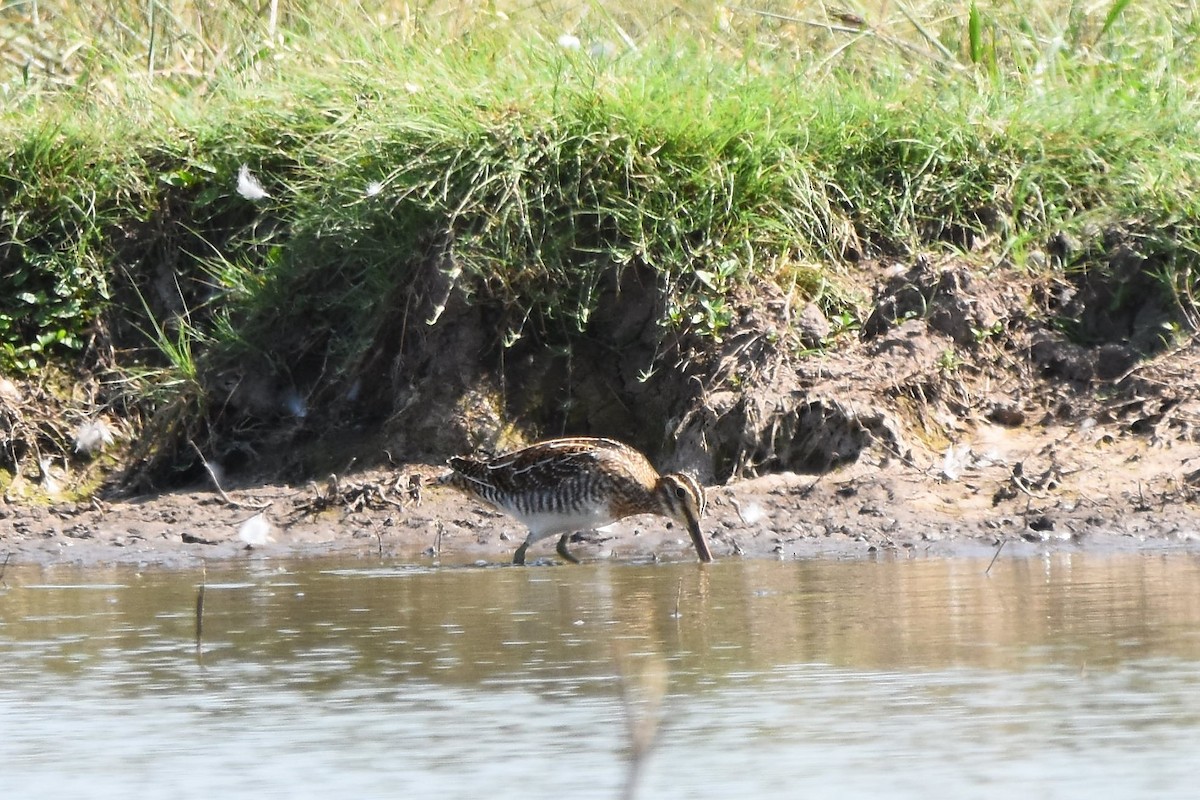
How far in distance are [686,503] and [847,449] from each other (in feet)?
3.21

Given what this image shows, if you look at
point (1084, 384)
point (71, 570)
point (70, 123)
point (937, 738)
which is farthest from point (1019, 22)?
point (937, 738)

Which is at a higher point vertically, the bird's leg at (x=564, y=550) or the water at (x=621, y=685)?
the bird's leg at (x=564, y=550)

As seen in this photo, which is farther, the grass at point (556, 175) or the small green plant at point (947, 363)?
the grass at point (556, 175)

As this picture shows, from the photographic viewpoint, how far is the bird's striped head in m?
7.64

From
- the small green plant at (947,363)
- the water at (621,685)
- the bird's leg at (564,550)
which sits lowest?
the water at (621,685)

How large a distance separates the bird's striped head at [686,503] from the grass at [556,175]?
1.00m

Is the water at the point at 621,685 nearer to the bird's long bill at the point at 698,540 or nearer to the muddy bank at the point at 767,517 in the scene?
the bird's long bill at the point at 698,540

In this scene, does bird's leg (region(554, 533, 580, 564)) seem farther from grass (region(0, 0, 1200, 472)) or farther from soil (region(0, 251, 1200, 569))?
grass (region(0, 0, 1200, 472))

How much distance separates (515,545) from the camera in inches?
340

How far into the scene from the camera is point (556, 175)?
28.7ft

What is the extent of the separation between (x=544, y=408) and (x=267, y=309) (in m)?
1.41

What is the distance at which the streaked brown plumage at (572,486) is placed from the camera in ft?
26.3

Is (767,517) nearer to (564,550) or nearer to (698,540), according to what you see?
(698,540)

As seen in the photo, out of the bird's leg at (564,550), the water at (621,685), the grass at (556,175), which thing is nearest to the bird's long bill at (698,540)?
the water at (621,685)
